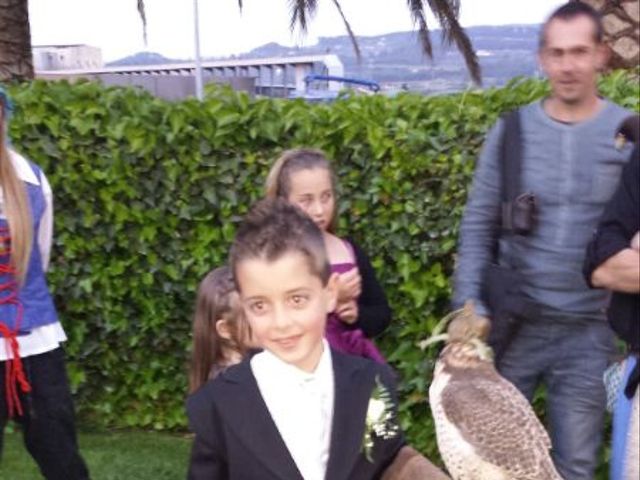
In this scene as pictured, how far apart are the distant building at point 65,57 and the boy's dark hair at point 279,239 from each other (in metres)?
20.0

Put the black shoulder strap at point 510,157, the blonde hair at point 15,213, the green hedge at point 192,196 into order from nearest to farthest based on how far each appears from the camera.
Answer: the black shoulder strap at point 510,157 → the blonde hair at point 15,213 → the green hedge at point 192,196

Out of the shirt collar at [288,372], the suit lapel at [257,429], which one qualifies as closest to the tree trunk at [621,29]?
the shirt collar at [288,372]

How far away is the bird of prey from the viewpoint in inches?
108

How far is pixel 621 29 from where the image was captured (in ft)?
20.6

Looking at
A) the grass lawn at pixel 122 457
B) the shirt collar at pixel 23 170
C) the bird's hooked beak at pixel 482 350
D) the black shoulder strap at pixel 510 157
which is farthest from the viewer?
the grass lawn at pixel 122 457

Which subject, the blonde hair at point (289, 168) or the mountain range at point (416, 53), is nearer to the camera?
the blonde hair at point (289, 168)

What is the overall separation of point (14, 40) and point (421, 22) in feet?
19.7

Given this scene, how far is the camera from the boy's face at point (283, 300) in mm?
2219

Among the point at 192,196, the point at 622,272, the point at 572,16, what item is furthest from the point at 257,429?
the point at 192,196

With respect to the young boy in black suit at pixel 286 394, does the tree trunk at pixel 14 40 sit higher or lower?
higher

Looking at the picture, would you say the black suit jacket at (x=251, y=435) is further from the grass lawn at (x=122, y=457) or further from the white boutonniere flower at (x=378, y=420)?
the grass lawn at (x=122, y=457)

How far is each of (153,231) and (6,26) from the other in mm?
2364

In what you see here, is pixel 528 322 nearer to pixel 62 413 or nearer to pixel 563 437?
pixel 563 437

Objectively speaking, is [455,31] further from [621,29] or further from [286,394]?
[286,394]
